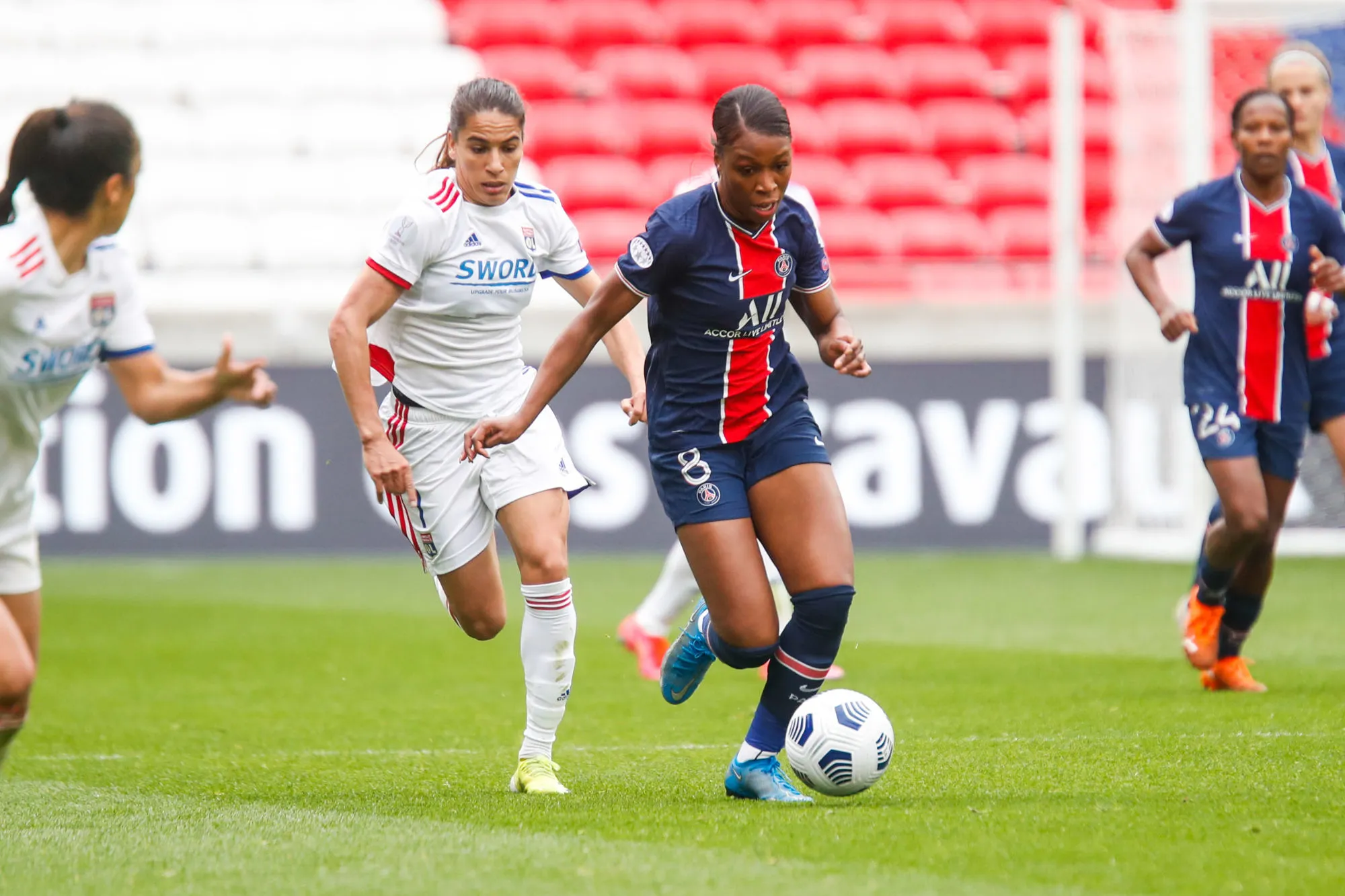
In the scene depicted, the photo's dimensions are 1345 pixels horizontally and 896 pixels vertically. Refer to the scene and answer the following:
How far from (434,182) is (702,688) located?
9.84ft

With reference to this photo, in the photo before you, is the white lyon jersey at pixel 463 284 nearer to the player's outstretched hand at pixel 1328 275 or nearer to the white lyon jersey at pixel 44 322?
the white lyon jersey at pixel 44 322

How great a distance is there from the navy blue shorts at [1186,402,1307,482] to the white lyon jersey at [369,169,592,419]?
2.62 metres

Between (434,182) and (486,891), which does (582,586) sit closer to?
(434,182)

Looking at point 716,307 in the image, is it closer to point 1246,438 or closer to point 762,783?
point 762,783

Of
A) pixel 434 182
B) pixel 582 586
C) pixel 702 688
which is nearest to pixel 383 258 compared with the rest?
pixel 434 182

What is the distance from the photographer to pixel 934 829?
431 centimetres

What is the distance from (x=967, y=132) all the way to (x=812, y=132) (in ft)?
4.88

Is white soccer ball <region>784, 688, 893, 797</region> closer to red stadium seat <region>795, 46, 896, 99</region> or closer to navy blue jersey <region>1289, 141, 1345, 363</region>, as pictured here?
navy blue jersey <region>1289, 141, 1345, 363</region>

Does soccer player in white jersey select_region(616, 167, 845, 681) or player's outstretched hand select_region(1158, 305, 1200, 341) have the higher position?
player's outstretched hand select_region(1158, 305, 1200, 341)

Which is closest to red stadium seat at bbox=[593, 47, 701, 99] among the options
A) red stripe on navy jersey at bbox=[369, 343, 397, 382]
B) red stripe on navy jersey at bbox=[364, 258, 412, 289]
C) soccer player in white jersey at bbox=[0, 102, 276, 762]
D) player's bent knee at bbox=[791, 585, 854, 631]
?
red stripe on navy jersey at bbox=[369, 343, 397, 382]

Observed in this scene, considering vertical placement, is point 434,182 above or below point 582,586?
above

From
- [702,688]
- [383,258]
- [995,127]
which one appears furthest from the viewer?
[995,127]

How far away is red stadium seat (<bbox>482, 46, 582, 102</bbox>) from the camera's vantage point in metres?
17.7

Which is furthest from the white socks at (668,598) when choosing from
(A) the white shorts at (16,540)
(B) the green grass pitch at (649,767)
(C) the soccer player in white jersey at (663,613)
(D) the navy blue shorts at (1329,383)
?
(A) the white shorts at (16,540)
